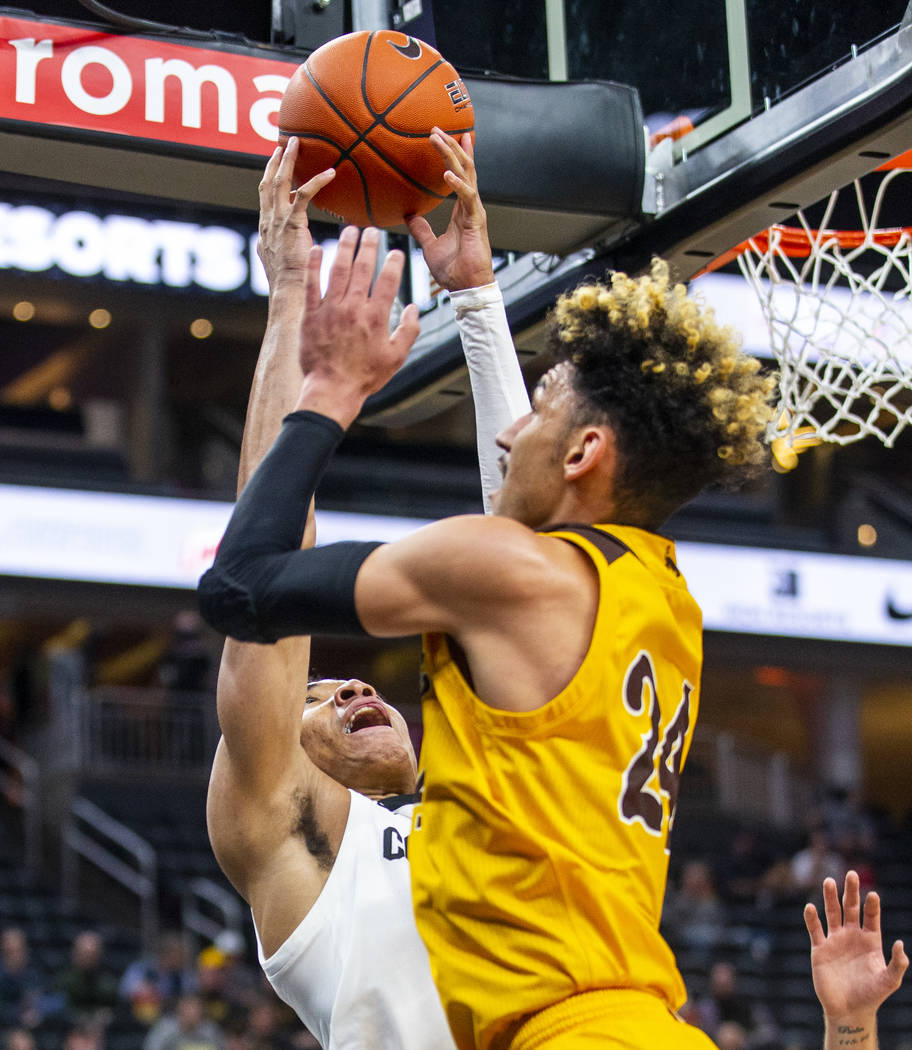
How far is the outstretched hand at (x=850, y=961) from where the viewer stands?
111 inches

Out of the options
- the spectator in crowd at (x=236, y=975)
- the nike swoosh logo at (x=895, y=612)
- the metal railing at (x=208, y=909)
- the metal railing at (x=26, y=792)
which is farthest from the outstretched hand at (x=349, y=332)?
the nike swoosh logo at (x=895, y=612)

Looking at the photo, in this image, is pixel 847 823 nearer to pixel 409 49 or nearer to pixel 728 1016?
pixel 728 1016

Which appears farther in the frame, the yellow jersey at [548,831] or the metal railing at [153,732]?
the metal railing at [153,732]

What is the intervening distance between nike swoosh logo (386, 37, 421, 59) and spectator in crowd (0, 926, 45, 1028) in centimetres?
836

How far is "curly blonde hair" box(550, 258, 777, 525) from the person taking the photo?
2.25m

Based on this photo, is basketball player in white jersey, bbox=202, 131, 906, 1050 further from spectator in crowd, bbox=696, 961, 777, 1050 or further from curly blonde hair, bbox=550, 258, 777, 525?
spectator in crowd, bbox=696, 961, 777, 1050

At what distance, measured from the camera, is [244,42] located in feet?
11.7

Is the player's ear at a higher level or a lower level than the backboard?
lower

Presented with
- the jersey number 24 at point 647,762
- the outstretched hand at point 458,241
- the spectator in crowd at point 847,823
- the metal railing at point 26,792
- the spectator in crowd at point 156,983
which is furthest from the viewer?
the spectator in crowd at point 847,823

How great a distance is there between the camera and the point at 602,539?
2.21 metres

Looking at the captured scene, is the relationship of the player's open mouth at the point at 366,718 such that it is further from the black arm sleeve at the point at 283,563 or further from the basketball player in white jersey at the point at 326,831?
the black arm sleeve at the point at 283,563

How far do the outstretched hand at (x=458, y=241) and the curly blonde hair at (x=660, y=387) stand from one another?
26.0 inches

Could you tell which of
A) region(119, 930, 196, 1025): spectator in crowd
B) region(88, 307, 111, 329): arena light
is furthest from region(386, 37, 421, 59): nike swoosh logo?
region(88, 307, 111, 329): arena light

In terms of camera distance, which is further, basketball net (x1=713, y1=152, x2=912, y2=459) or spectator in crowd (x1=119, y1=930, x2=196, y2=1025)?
spectator in crowd (x1=119, y1=930, x2=196, y2=1025)
